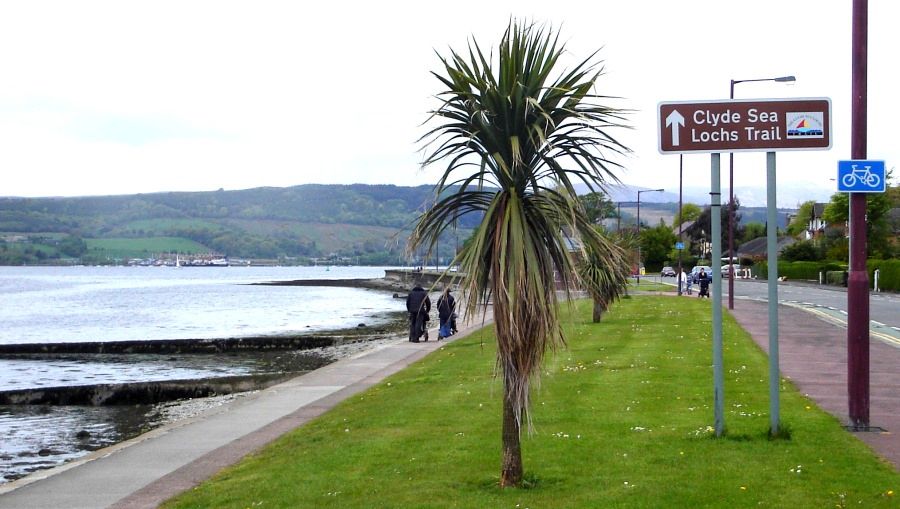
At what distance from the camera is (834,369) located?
18.5 meters

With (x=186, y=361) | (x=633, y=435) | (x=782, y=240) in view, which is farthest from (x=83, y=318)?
(x=782, y=240)

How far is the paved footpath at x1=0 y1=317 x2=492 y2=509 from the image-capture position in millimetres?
10203

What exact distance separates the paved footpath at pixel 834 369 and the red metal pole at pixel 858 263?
1.47 ft

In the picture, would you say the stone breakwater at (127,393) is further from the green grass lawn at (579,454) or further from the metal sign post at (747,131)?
the metal sign post at (747,131)

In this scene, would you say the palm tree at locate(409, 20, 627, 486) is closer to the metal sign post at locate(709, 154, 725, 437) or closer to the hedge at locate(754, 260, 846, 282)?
the metal sign post at locate(709, 154, 725, 437)

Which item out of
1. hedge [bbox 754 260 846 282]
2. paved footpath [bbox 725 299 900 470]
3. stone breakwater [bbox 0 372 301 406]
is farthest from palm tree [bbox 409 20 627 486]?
hedge [bbox 754 260 846 282]

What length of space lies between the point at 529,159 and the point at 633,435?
162 inches

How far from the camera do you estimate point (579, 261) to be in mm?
10312

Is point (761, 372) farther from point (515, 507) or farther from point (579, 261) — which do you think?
point (515, 507)

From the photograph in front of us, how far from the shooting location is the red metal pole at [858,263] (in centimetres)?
1169

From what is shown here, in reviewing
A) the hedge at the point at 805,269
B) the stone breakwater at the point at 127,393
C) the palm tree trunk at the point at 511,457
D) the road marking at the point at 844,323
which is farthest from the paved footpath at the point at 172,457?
the hedge at the point at 805,269

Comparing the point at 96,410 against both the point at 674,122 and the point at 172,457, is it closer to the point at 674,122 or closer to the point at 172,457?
the point at 172,457

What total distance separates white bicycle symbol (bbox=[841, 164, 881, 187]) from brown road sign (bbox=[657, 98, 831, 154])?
705 mm

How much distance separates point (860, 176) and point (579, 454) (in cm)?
459
